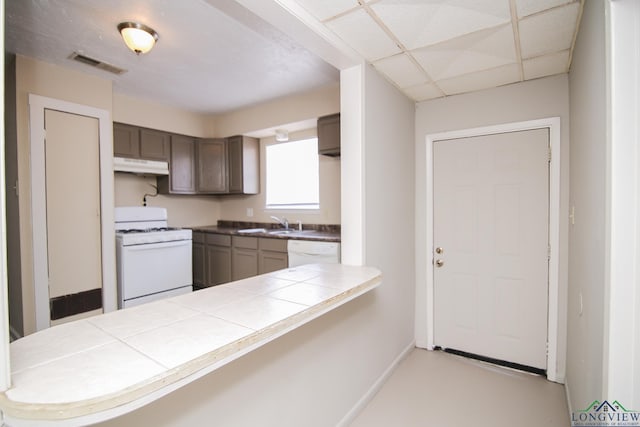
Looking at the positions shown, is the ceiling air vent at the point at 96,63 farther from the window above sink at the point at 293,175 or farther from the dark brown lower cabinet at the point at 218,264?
the dark brown lower cabinet at the point at 218,264

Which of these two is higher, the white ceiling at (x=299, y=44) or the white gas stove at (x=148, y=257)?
the white ceiling at (x=299, y=44)

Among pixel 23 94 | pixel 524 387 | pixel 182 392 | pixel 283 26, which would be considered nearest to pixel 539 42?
pixel 283 26

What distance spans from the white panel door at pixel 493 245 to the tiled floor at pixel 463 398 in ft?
0.82

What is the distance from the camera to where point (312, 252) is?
3078mm

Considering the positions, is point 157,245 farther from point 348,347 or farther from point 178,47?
point 348,347

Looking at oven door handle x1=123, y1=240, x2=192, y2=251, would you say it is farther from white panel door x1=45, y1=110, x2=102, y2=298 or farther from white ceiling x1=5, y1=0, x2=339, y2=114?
white ceiling x1=5, y1=0, x2=339, y2=114

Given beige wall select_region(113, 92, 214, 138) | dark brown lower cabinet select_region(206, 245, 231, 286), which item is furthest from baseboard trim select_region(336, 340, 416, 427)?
beige wall select_region(113, 92, 214, 138)

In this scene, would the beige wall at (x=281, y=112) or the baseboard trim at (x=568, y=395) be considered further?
the beige wall at (x=281, y=112)

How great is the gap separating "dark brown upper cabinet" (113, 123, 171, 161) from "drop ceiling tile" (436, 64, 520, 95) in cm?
336

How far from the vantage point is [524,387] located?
7.55 ft

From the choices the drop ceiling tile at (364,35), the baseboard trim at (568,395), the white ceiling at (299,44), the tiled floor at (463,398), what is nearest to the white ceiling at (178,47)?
the white ceiling at (299,44)

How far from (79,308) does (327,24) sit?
3.38 metres

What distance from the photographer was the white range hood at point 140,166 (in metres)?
3.46

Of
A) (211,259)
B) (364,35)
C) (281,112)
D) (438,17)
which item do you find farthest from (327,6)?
(211,259)
